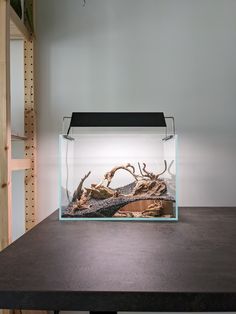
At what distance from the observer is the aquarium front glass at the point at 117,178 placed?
118cm

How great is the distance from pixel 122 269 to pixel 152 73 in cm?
119

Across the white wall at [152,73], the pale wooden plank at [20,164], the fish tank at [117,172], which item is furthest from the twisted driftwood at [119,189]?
the white wall at [152,73]

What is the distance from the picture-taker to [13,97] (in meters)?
1.58

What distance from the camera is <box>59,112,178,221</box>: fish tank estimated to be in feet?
3.87

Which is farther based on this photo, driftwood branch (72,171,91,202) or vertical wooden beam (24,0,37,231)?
vertical wooden beam (24,0,37,231)

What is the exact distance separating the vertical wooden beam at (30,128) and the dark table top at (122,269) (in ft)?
1.90

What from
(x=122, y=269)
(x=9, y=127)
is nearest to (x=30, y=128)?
(x=9, y=127)

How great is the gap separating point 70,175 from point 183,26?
984 mm

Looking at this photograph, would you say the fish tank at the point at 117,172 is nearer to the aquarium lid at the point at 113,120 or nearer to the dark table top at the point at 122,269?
the aquarium lid at the point at 113,120

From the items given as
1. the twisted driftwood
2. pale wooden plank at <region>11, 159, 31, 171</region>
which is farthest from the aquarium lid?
pale wooden plank at <region>11, 159, 31, 171</region>

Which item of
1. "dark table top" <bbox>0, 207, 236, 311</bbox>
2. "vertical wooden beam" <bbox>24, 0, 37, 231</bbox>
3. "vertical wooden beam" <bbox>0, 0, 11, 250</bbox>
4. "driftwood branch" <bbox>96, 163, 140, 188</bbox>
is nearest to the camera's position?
"dark table top" <bbox>0, 207, 236, 311</bbox>

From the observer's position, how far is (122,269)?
0.63 meters

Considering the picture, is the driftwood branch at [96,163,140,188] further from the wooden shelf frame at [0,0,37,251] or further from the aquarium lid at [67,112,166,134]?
the wooden shelf frame at [0,0,37,251]

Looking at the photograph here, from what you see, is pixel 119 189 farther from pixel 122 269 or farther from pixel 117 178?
pixel 122 269
